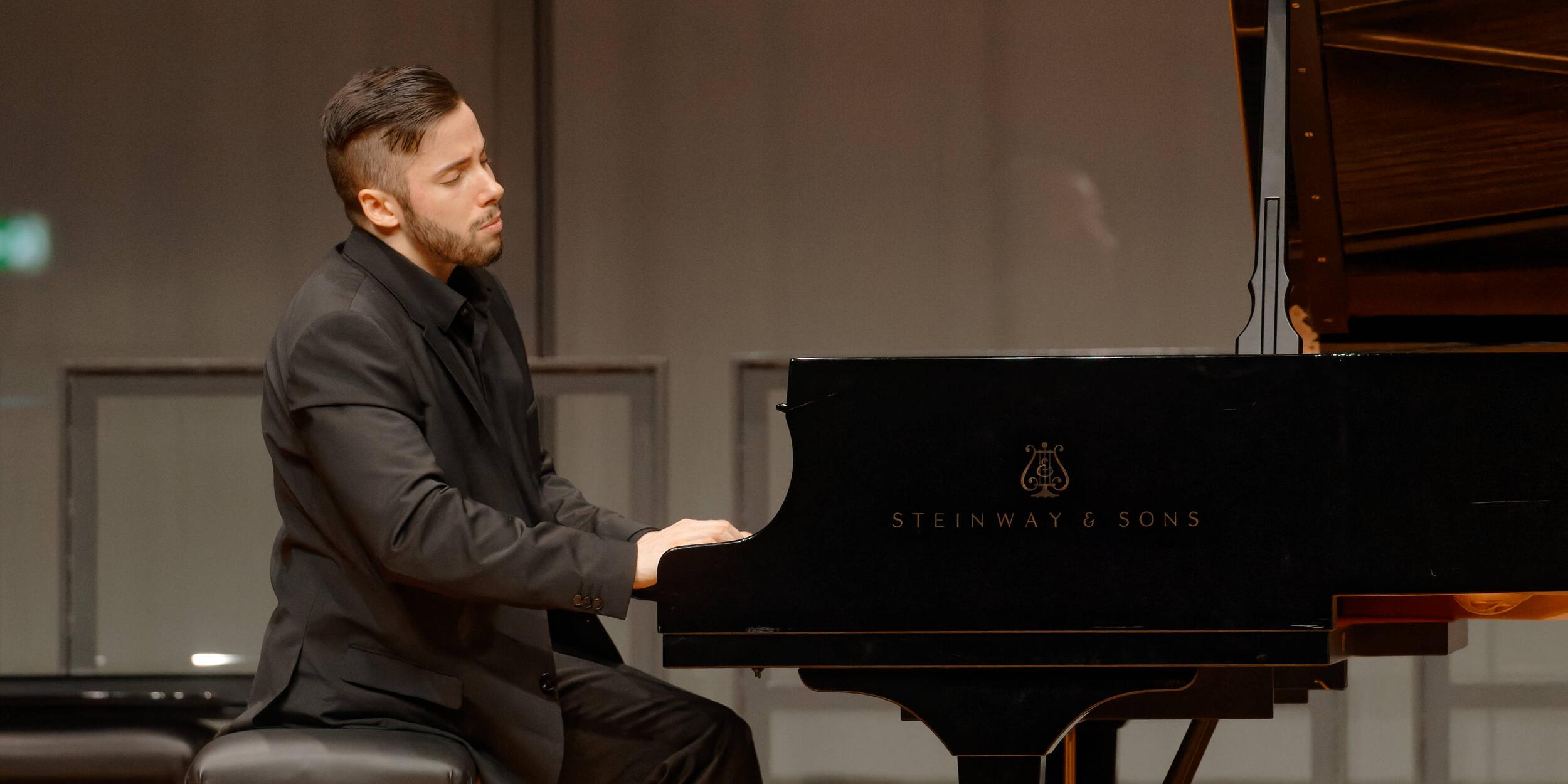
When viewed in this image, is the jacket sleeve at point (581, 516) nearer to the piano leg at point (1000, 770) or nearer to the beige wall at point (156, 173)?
the piano leg at point (1000, 770)

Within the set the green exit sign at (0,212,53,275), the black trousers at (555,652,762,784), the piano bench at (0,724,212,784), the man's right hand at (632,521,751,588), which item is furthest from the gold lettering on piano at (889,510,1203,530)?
the green exit sign at (0,212,53,275)

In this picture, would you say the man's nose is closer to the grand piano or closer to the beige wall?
the grand piano

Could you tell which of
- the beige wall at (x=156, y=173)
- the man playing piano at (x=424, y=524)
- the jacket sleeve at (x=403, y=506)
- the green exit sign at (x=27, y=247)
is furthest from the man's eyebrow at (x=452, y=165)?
the green exit sign at (x=27, y=247)

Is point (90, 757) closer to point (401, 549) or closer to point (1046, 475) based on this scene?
point (401, 549)

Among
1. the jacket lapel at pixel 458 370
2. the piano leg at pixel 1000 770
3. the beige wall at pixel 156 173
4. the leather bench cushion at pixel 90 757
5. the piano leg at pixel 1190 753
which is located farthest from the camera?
the beige wall at pixel 156 173

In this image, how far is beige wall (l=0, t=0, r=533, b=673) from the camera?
4043 mm

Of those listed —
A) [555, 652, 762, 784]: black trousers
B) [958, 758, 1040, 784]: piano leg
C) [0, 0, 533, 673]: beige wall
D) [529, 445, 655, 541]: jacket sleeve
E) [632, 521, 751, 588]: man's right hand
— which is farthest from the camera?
[0, 0, 533, 673]: beige wall

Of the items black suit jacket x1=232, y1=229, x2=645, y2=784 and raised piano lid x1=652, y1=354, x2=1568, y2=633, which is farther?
black suit jacket x1=232, y1=229, x2=645, y2=784

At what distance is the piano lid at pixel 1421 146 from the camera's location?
172cm

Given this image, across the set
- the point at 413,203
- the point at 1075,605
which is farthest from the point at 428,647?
the point at 1075,605

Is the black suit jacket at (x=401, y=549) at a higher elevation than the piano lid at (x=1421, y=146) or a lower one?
lower

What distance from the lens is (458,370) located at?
1.72m

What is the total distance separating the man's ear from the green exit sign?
2830 millimetres

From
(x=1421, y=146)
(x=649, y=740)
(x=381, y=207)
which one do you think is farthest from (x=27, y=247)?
(x=1421, y=146)
